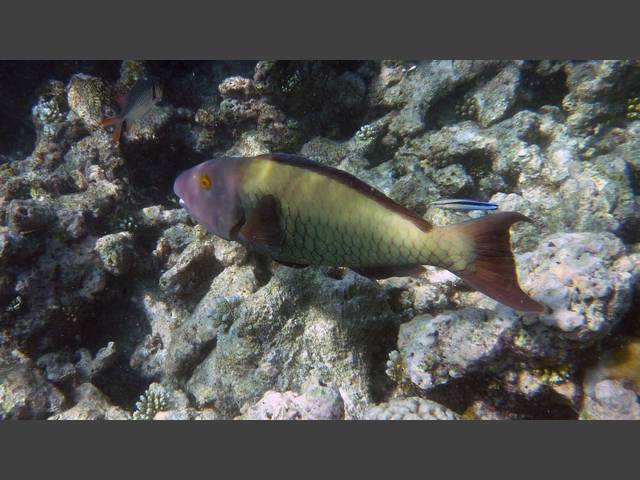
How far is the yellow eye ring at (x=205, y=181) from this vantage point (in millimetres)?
2465

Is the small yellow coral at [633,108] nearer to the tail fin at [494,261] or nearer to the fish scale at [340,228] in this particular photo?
the tail fin at [494,261]

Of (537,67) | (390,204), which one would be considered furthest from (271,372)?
(537,67)

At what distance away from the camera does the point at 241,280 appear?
4223 millimetres

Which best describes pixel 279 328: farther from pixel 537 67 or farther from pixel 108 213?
pixel 537 67

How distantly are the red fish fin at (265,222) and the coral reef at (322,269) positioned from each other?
137cm

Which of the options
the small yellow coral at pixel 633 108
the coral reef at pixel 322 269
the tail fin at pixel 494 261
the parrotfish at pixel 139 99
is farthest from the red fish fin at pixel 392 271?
the small yellow coral at pixel 633 108

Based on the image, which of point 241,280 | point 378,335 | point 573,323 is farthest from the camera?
point 241,280

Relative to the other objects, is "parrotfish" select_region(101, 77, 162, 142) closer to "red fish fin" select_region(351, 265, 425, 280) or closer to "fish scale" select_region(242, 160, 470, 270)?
"fish scale" select_region(242, 160, 470, 270)

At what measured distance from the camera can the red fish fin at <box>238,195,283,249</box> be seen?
7.64 feet

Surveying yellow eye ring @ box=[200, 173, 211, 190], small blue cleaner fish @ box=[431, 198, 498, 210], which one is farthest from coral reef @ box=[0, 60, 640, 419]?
yellow eye ring @ box=[200, 173, 211, 190]

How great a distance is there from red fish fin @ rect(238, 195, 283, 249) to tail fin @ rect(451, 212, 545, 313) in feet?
3.64

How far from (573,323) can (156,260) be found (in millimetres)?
4985

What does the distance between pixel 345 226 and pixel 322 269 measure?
152 cm

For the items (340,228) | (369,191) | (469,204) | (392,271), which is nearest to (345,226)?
(340,228)
